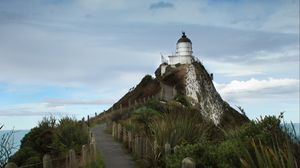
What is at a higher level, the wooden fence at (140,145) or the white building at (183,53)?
the white building at (183,53)

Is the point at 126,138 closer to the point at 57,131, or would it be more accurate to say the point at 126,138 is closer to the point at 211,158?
the point at 57,131

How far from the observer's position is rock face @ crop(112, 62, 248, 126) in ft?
224

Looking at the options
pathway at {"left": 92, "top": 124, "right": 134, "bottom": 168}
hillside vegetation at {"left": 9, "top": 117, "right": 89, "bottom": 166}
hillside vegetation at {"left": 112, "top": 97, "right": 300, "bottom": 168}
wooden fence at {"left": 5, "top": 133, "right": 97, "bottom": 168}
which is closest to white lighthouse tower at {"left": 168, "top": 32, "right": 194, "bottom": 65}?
pathway at {"left": 92, "top": 124, "right": 134, "bottom": 168}

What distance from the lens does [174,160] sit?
41.6 ft

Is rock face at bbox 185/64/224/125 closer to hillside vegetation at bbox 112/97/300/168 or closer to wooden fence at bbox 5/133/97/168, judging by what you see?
hillside vegetation at bbox 112/97/300/168

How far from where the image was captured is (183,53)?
81000 millimetres

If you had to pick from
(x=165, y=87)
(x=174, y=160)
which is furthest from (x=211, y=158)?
(x=165, y=87)

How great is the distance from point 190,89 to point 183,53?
8802 millimetres

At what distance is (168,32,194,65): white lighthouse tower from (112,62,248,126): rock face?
1.59 m

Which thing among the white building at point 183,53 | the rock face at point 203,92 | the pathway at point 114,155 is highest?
the white building at point 183,53

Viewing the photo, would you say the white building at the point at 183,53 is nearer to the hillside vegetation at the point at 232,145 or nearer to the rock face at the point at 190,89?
the rock face at the point at 190,89

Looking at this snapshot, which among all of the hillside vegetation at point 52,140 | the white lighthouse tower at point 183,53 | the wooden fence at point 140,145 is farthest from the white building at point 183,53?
the hillside vegetation at point 52,140

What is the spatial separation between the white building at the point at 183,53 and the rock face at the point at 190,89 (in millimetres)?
1580

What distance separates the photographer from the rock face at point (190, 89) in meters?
68.2
